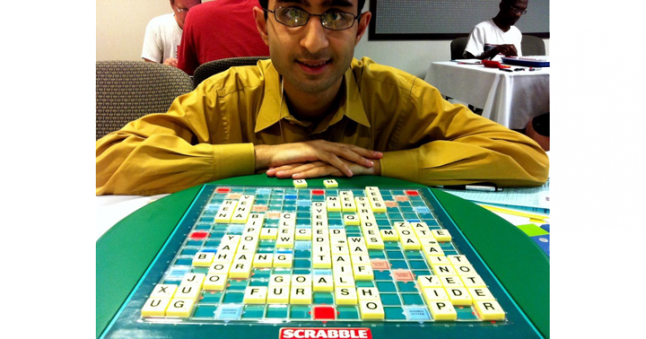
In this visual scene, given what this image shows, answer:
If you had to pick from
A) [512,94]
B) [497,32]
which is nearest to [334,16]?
[512,94]

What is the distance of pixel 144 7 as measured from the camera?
3.82 metres

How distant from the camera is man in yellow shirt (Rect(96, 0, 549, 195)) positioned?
105cm

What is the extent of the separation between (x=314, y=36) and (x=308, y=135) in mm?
351

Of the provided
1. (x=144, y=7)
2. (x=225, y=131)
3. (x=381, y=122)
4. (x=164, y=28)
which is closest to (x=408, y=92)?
(x=381, y=122)

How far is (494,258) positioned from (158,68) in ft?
4.10

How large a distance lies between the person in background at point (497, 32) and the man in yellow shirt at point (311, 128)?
2433mm

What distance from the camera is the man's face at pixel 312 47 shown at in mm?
1033

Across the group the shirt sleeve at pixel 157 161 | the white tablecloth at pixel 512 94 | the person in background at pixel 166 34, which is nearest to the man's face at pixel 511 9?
the white tablecloth at pixel 512 94

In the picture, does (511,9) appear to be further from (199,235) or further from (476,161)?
(199,235)

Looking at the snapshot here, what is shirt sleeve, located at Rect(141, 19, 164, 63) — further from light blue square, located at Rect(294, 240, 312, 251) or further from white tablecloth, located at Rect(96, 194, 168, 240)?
light blue square, located at Rect(294, 240, 312, 251)

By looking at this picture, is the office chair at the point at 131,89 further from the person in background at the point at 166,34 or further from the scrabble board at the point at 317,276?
the person in background at the point at 166,34

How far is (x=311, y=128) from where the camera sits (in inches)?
51.4

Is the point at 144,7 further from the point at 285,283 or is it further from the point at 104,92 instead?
the point at 285,283

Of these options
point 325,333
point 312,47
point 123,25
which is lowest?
point 325,333
